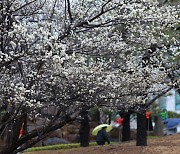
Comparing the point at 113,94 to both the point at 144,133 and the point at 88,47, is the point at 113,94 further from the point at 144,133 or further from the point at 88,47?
the point at 144,133

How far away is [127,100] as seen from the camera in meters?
8.70

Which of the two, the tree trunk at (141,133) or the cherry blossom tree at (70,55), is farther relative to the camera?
the tree trunk at (141,133)

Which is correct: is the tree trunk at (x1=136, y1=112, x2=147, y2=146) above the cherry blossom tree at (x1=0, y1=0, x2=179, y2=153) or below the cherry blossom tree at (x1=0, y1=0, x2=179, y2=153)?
below

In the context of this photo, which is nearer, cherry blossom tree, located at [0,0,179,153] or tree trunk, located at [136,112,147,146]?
cherry blossom tree, located at [0,0,179,153]

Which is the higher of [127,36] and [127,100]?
[127,36]

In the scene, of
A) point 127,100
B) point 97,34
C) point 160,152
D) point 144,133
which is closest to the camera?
point 97,34

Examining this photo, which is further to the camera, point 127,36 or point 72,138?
point 72,138


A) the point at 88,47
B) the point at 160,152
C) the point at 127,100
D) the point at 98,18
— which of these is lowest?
the point at 160,152

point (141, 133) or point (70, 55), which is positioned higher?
point (70, 55)

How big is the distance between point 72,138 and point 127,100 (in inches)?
781

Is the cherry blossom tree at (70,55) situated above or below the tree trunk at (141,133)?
above

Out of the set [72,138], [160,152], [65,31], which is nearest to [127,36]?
[65,31]

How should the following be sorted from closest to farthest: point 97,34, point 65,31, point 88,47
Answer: point 65,31 < point 88,47 < point 97,34

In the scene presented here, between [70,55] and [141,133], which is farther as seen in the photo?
[141,133]
